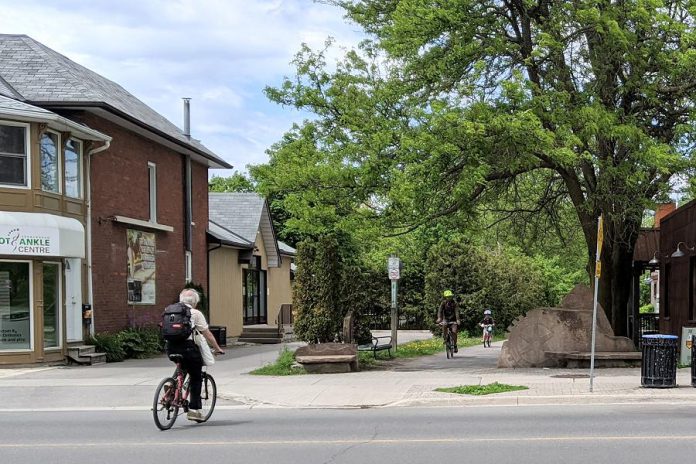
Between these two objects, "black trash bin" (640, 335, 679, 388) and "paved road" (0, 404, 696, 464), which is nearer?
"paved road" (0, 404, 696, 464)

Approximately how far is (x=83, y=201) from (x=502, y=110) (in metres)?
10.8

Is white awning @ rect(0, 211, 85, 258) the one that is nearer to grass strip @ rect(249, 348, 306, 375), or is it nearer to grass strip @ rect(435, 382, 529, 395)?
grass strip @ rect(249, 348, 306, 375)

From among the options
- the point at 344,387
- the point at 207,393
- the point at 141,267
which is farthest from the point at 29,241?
the point at 207,393

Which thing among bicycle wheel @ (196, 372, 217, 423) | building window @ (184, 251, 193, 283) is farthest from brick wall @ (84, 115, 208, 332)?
bicycle wheel @ (196, 372, 217, 423)

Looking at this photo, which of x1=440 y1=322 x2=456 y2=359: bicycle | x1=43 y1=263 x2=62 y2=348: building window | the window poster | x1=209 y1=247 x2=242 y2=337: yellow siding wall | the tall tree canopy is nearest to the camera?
the tall tree canopy

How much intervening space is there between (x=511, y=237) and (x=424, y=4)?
10.5 metres

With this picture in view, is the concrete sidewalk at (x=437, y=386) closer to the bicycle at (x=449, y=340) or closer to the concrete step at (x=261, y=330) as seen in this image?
the bicycle at (x=449, y=340)

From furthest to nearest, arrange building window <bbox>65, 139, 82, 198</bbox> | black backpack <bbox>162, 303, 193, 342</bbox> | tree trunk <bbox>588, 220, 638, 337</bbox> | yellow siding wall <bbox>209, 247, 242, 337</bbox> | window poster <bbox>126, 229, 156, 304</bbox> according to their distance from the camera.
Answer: yellow siding wall <bbox>209, 247, 242, 337</bbox>, window poster <bbox>126, 229, 156, 304</bbox>, tree trunk <bbox>588, 220, 638, 337</bbox>, building window <bbox>65, 139, 82, 198</bbox>, black backpack <bbox>162, 303, 193, 342</bbox>

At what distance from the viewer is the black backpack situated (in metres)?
10.1

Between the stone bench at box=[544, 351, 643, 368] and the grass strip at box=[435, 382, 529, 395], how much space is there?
385 centimetres

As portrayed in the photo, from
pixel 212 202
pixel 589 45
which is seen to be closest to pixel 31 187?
pixel 589 45

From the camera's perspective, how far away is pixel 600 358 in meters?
17.5

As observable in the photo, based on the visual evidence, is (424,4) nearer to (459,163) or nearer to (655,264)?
(459,163)

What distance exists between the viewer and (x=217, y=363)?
843 inches
